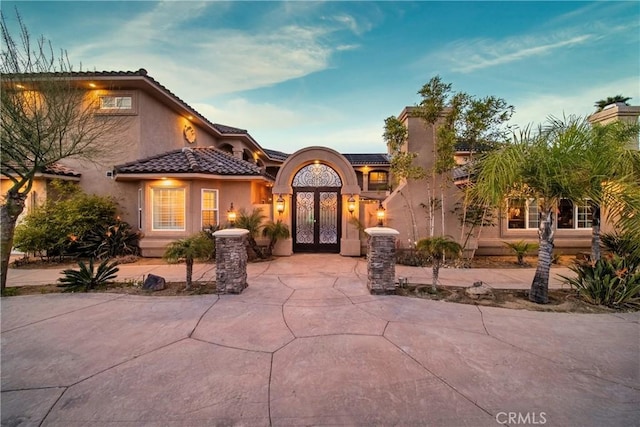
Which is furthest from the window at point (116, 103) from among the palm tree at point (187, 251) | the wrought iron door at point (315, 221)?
the palm tree at point (187, 251)

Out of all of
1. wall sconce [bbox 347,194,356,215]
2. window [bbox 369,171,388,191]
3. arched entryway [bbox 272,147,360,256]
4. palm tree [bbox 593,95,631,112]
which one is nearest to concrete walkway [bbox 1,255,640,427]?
wall sconce [bbox 347,194,356,215]

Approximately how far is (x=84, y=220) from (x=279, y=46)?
1124 centimetres

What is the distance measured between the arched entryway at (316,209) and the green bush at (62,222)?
26.0 feet

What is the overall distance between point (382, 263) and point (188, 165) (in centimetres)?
894

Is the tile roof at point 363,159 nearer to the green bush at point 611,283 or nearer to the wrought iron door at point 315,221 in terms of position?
the wrought iron door at point 315,221

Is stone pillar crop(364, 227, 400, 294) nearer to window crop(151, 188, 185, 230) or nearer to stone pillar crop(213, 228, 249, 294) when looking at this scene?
stone pillar crop(213, 228, 249, 294)

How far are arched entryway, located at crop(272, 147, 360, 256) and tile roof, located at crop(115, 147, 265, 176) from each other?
1.54 m

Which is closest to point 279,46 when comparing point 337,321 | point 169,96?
point 169,96

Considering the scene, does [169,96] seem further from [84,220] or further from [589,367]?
[589,367]

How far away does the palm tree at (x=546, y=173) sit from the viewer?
15.8 ft

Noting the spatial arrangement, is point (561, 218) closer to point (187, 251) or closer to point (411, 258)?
point (411, 258)

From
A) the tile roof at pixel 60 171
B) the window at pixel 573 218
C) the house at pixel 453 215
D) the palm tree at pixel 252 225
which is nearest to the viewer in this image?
the house at pixel 453 215

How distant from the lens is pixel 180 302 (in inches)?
213

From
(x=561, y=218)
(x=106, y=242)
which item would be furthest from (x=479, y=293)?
(x=106, y=242)
